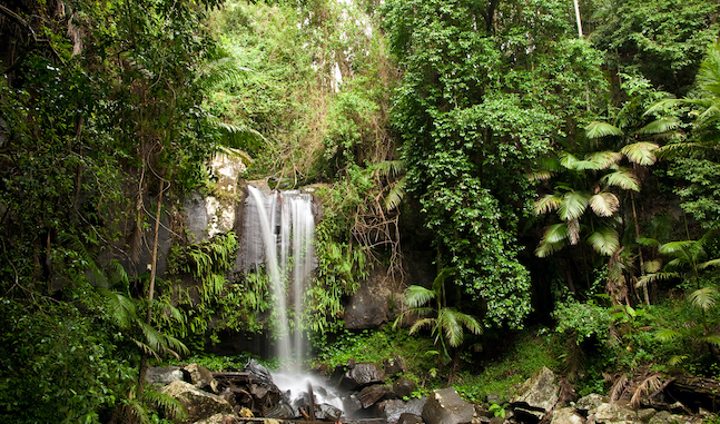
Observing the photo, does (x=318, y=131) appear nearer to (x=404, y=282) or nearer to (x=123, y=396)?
(x=404, y=282)

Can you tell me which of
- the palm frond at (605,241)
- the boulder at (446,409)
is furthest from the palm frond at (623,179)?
the boulder at (446,409)

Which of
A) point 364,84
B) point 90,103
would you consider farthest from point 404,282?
point 90,103

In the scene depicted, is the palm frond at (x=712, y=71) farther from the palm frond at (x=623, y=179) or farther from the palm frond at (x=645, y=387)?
the palm frond at (x=645, y=387)

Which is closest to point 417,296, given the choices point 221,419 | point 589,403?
point 589,403

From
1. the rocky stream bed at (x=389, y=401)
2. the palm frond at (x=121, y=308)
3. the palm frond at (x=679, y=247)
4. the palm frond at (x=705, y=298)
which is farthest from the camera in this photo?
the palm frond at (x=679, y=247)

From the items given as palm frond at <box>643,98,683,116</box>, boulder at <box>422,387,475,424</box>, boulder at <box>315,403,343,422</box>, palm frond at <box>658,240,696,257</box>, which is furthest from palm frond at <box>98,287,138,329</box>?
palm frond at <box>643,98,683,116</box>

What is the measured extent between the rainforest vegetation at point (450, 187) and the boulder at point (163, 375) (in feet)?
1.36

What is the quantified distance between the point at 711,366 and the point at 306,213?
326 inches

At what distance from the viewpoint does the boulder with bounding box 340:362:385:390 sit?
905 cm

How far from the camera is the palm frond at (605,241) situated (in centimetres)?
821

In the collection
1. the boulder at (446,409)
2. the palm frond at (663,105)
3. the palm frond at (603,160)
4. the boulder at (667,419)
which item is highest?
the palm frond at (663,105)

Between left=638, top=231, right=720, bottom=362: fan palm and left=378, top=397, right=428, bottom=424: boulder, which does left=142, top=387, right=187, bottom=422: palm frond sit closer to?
left=378, top=397, right=428, bottom=424: boulder

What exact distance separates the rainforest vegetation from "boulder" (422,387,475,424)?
1116 mm

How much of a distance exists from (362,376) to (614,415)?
479cm
